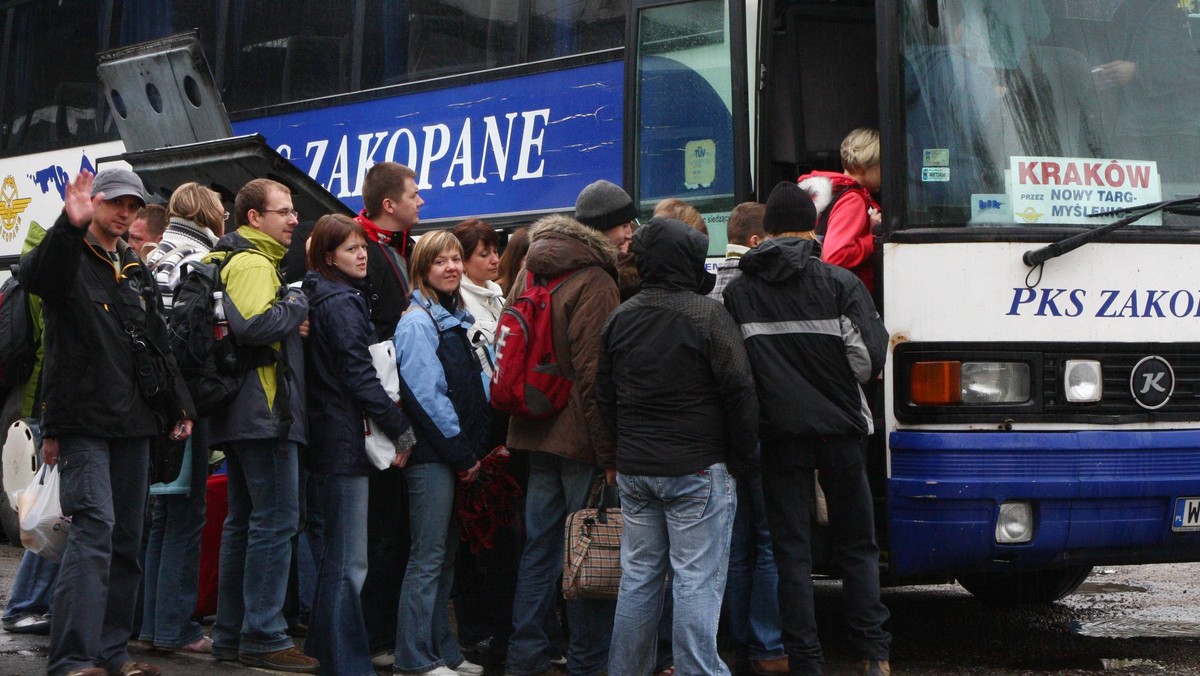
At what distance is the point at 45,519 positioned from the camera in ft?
18.5

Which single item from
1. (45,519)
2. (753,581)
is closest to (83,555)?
(45,519)

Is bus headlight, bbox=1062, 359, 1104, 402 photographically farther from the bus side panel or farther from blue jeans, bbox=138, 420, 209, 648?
the bus side panel

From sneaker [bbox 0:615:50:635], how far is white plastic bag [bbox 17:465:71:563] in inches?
44.5

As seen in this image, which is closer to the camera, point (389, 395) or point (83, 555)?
point (83, 555)

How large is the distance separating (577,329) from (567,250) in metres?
0.32

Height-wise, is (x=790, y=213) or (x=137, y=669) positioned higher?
(x=790, y=213)

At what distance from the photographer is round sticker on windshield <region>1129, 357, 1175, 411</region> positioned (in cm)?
604

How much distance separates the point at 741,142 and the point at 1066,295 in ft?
5.45

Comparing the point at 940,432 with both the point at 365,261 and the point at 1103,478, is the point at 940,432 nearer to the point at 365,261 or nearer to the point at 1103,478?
the point at 1103,478

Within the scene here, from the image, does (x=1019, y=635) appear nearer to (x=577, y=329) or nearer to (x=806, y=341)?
(x=806, y=341)

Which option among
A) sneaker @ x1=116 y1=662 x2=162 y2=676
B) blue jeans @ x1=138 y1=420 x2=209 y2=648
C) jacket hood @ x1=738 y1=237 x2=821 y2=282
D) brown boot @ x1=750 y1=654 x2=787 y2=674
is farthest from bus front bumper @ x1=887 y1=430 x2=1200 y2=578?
sneaker @ x1=116 y1=662 x2=162 y2=676

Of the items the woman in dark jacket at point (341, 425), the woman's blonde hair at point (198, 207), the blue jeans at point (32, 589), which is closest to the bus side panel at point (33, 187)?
the woman's blonde hair at point (198, 207)

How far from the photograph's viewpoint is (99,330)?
215 inches

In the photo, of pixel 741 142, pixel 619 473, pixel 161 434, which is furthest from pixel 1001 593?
pixel 161 434
